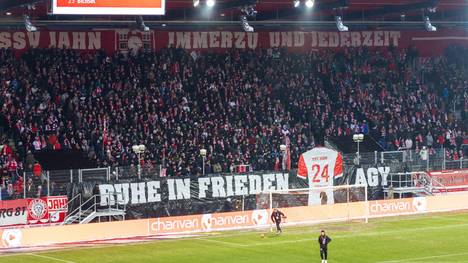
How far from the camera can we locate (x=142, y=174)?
163 feet

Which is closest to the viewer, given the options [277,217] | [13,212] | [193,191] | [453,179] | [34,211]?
[13,212]

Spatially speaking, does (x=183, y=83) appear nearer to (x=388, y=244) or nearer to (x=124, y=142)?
(x=124, y=142)

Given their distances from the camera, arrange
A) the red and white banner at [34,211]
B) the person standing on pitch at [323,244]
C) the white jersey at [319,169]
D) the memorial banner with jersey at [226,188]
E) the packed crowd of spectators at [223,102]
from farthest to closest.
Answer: the packed crowd of spectators at [223,102], the white jersey at [319,169], the memorial banner with jersey at [226,188], the red and white banner at [34,211], the person standing on pitch at [323,244]

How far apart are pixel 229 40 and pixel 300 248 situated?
26057 mm

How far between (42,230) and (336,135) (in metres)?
24.0

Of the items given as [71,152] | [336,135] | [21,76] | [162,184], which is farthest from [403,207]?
[21,76]

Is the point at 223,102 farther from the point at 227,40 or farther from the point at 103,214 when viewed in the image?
the point at 103,214

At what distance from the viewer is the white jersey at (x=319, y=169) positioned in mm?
52562

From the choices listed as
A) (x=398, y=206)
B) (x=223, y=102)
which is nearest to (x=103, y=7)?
(x=398, y=206)

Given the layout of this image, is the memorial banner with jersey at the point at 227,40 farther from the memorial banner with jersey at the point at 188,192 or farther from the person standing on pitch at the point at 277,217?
the person standing on pitch at the point at 277,217

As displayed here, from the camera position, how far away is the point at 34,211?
152ft

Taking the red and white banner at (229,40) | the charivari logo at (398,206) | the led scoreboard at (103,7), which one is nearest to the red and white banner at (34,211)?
the red and white banner at (229,40)

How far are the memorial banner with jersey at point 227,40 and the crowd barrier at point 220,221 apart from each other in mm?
14421

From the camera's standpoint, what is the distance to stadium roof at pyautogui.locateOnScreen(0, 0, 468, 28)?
178ft
